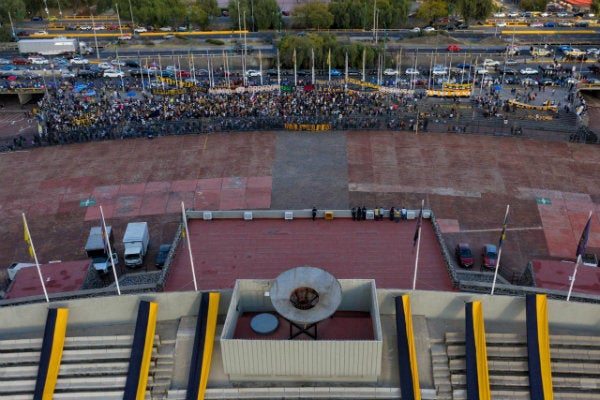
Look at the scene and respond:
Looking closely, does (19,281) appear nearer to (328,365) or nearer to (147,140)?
(328,365)

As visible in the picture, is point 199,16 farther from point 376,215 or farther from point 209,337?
point 209,337

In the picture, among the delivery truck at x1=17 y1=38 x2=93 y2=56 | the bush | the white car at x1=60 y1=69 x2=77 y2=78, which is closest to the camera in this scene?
the white car at x1=60 y1=69 x2=77 y2=78

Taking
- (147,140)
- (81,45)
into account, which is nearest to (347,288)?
(147,140)

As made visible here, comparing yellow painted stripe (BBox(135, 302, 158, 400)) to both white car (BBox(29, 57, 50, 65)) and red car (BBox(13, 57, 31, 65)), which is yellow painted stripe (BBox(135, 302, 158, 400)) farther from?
red car (BBox(13, 57, 31, 65))

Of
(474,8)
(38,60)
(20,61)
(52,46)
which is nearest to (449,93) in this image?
(474,8)

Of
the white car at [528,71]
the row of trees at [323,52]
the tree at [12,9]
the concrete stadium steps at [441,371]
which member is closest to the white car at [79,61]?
the row of trees at [323,52]

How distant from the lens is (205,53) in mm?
93250

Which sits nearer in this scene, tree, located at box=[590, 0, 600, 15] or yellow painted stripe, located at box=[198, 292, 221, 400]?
yellow painted stripe, located at box=[198, 292, 221, 400]

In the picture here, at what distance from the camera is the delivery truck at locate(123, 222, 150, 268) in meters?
37.5

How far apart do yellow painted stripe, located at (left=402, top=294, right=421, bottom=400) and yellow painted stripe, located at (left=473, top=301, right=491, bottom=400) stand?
2.52 meters

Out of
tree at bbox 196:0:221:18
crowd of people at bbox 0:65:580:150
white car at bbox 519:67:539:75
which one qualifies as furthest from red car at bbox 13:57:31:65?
white car at bbox 519:67:539:75

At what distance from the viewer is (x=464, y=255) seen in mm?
37156

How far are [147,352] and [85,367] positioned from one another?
106 inches

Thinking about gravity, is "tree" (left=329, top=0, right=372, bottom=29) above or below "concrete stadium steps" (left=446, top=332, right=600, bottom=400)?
above
